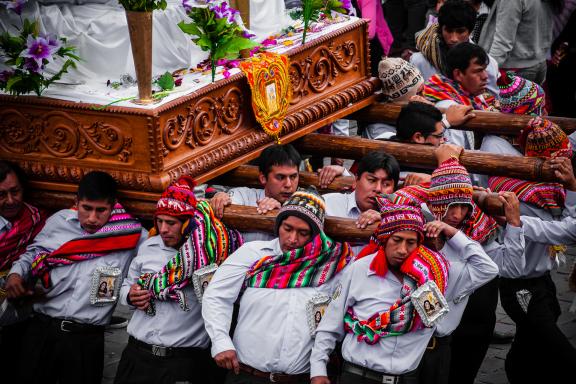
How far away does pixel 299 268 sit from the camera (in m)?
5.89

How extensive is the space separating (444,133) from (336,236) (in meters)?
2.02

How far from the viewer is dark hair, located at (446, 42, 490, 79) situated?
7.93 m

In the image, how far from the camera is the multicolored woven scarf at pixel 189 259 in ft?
20.1

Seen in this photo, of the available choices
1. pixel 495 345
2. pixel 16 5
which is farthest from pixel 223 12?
pixel 495 345

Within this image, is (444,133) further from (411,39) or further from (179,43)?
(411,39)

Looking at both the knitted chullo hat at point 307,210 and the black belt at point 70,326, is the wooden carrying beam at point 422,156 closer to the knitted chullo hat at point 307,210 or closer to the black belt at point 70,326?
the knitted chullo hat at point 307,210

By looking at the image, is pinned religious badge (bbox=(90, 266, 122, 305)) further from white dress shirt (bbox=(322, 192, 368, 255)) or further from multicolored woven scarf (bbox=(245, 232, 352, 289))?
white dress shirt (bbox=(322, 192, 368, 255))

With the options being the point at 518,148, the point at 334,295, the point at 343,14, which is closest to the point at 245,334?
the point at 334,295

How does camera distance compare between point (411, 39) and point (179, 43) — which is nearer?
point (179, 43)

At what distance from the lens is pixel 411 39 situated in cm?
1202

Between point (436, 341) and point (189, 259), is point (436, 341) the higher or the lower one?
the lower one

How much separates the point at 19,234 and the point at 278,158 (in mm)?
1704

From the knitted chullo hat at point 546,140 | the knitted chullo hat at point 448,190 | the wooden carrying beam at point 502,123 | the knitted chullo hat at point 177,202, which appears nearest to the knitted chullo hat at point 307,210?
the knitted chullo hat at point 177,202

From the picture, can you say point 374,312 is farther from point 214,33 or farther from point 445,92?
point 445,92
